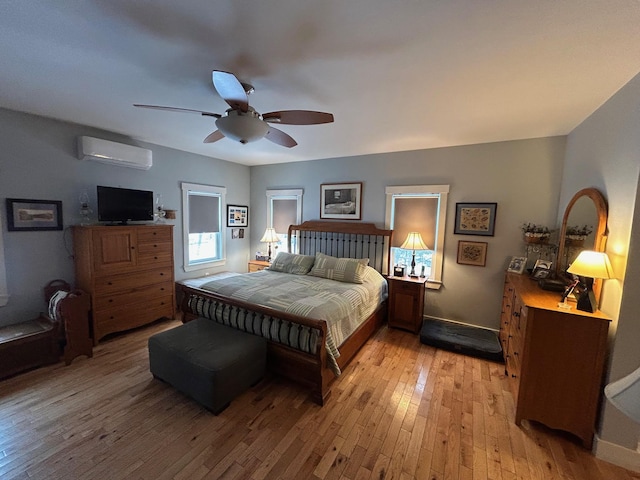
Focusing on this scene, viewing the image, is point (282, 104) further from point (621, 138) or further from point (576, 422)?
point (576, 422)

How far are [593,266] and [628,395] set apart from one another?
1578 mm

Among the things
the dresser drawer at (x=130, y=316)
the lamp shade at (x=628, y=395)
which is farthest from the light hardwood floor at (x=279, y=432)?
the lamp shade at (x=628, y=395)

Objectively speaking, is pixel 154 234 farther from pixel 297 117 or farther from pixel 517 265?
pixel 517 265

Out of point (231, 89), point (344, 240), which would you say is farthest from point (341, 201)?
point (231, 89)

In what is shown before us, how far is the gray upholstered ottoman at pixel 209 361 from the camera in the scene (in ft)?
6.90

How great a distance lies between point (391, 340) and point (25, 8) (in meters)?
4.08

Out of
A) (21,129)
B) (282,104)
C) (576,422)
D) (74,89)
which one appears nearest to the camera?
(576,422)

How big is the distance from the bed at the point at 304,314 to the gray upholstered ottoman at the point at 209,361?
176mm

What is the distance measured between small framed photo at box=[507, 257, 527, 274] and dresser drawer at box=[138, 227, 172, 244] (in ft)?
15.0

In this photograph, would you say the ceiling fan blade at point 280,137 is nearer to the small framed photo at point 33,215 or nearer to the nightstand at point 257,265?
the small framed photo at point 33,215

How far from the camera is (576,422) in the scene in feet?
6.23

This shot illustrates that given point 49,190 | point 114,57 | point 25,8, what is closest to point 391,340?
point 114,57

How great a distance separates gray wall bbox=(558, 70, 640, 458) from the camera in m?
1.69

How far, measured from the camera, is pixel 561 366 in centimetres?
193
